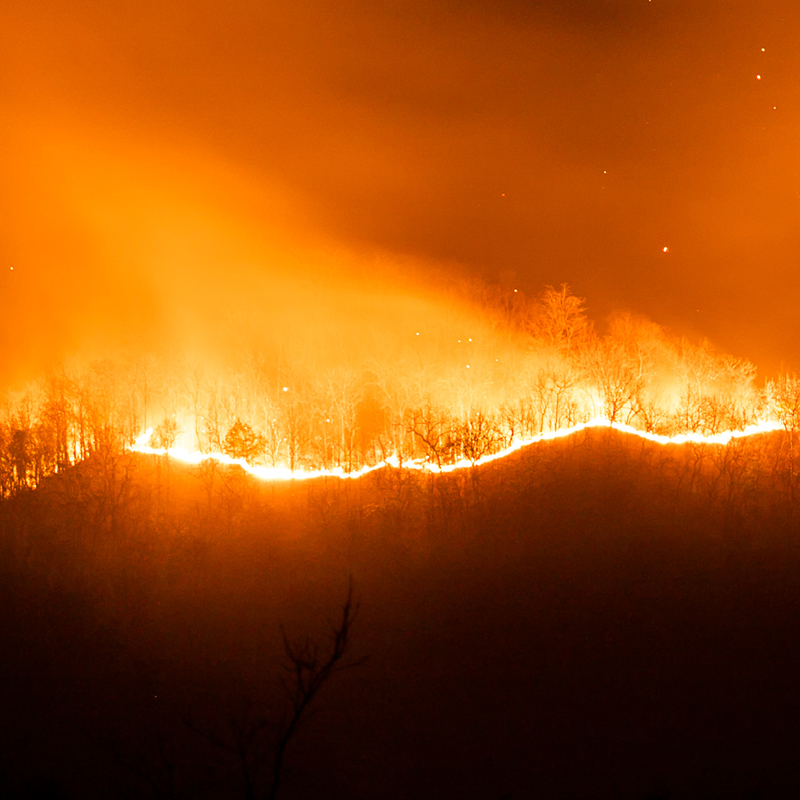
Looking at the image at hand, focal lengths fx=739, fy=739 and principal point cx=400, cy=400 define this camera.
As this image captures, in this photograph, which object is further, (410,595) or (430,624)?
(410,595)

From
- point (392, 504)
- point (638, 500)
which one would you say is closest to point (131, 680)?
point (392, 504)

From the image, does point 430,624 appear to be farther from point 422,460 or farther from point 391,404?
point 391,404

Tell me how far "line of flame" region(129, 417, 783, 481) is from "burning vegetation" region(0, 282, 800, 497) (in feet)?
0.22

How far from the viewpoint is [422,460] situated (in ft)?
55.8

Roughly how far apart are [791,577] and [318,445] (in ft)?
35.8

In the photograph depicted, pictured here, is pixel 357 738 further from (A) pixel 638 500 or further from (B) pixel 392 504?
(A) pixel 638 500

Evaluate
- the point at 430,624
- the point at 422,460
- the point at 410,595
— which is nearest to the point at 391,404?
the point at 422,460

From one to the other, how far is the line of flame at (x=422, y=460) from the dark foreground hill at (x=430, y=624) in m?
0.35

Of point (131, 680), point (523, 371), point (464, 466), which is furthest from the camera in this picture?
point (523, 371)

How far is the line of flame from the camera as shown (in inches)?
666

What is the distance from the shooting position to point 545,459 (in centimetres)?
1677

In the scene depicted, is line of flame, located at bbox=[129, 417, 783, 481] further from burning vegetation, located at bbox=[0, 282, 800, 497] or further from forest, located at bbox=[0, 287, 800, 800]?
forest, located at bbox=[0, 287, 800, 800]

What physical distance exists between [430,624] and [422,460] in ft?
13.8

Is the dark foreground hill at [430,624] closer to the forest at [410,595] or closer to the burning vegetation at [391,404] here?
the forest at [410,595]
